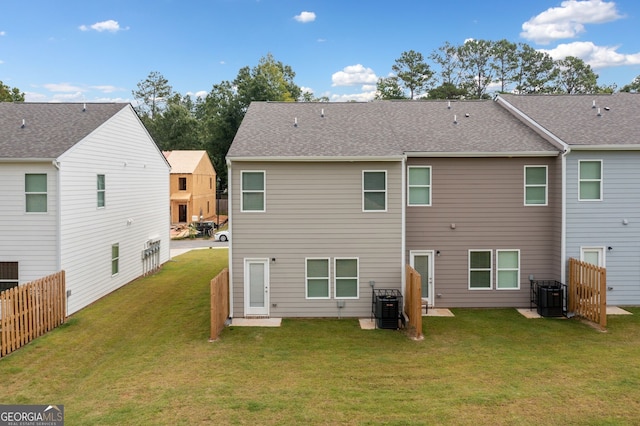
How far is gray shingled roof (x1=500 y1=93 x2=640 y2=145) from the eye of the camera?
47.2 feet

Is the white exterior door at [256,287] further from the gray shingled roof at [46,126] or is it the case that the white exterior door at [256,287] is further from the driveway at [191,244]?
the driveway at [191,244]

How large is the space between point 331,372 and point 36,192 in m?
10.7

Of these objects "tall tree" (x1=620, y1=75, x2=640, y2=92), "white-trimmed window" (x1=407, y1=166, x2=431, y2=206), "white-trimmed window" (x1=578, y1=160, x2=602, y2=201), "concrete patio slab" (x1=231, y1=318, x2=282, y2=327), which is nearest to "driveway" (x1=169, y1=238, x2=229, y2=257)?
"concrete patio slab" (x1=231, y1=318, x2=282, y2=327)

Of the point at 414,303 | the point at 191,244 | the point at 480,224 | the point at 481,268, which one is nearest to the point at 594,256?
the point at 481,268

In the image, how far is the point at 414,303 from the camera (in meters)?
12.0

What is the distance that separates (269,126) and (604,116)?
1248 cm

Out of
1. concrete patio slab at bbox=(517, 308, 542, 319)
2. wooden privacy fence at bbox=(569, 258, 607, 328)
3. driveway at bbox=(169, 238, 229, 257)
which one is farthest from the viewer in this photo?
Answer: driveway at bbox=(169, 238, 229, 257)

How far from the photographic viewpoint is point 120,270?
18.0 m

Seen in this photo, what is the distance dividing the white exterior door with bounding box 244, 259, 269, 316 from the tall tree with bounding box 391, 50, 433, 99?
4631 cm

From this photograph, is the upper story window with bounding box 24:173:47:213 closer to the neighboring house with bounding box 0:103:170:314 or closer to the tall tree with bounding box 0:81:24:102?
the neighboring house with bounding box 0:103:170:314

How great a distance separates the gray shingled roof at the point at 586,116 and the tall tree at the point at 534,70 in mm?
39340

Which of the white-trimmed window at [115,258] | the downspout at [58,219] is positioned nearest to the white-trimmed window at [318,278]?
the downspout at [58,219]

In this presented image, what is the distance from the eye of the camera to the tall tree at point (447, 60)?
5516 cm

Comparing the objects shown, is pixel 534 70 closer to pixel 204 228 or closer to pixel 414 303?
pixel 204 228
